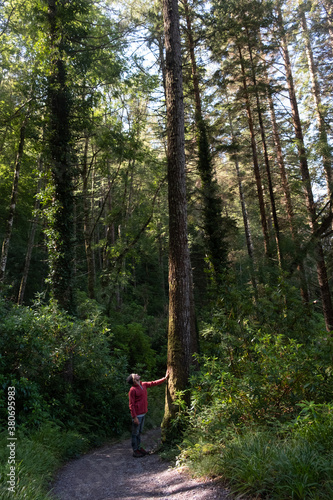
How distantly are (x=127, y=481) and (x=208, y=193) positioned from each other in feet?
35.9

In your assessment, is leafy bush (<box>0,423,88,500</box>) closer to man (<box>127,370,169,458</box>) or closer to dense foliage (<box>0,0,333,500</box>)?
dense foliage (<box>0,0,333,500</box>)

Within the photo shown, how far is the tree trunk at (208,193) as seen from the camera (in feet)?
44.3

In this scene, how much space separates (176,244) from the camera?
20.8ft

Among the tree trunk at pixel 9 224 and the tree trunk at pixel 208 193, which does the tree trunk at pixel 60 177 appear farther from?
the tree trunk at pixel 208 193

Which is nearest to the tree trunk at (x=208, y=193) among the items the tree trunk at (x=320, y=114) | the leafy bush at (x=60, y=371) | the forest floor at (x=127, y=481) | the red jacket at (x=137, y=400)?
the tree trunk at (x=320, y=114)

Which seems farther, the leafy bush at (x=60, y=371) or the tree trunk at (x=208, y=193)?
the tree trunk at (x=208, y=193)

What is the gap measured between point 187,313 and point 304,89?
1348cm

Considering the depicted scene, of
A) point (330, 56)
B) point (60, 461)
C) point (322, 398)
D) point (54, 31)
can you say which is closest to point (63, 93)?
point (54, 31)

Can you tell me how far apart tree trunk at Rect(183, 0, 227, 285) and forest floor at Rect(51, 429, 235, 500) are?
8.67 meters

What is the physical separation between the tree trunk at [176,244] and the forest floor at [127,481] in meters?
0.84

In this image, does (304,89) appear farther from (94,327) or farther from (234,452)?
(234,452)

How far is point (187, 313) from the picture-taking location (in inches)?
243

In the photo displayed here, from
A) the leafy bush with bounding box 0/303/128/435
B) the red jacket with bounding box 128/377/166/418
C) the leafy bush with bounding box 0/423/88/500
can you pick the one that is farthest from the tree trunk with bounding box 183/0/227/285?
the leafy bush with bounding box 0/423/88/500

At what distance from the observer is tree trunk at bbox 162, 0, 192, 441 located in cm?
593
